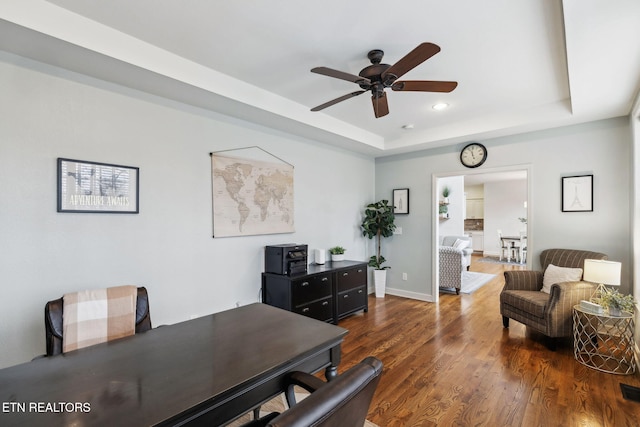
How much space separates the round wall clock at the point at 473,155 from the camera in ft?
14.2

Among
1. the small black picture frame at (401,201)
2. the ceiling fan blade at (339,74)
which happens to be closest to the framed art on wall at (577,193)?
the small black picture frame at (401,201)

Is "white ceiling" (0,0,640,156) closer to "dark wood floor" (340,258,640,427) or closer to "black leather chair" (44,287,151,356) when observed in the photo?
"black leather chair" (44,287,151,356)

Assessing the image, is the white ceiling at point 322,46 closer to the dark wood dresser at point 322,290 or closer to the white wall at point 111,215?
the white wall at point 111,215

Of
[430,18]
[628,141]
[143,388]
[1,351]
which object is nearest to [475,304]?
[628,141]

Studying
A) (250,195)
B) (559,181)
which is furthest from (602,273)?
(250,195)

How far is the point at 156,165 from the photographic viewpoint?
275cm

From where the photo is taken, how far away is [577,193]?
3596mm

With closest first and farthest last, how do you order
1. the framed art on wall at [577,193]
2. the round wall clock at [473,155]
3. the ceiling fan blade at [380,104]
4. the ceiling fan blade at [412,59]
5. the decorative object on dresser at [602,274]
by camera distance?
the ceiling fan blade at [412,59]
the ceiling fan blade at [380,104]
the decorative object on dresser at [602,274]
the framed art on wall at [577,193]
the round wall clock at [473,155]

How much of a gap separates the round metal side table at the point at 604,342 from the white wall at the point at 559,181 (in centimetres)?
76

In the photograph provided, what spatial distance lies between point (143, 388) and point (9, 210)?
1877 mm

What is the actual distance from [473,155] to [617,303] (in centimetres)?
243

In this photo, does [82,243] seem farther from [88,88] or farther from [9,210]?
[88,88]

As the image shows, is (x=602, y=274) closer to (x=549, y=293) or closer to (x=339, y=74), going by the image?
(x=549, y=293)

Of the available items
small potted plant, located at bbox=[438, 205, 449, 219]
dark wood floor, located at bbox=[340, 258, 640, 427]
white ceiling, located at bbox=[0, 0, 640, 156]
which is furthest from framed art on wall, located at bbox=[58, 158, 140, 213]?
small potted plant, located at bbox=[438, 205, 449, 219]
